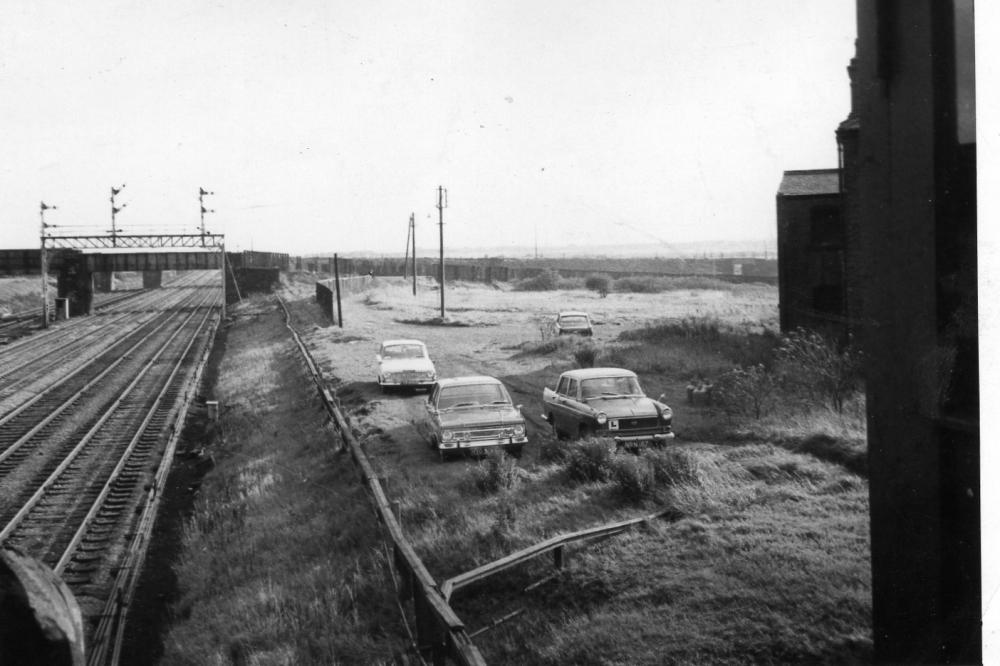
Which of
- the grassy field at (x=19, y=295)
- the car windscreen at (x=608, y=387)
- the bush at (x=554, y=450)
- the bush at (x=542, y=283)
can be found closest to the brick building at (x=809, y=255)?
the car windscreen at (x=608, y=387)

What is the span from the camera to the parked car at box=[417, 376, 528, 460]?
46.5 feet

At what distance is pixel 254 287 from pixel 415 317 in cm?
3316

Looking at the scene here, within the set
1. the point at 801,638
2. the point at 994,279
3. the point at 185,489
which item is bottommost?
the point at 185,489

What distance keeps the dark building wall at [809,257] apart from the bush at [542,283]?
52.7m

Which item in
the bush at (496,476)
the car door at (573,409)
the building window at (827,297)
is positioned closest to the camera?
the bush at (496,476)

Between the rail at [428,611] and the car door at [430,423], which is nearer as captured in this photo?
the rail at [428,611]

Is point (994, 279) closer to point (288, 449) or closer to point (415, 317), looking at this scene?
point (288, 449)

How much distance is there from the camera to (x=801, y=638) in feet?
19.4

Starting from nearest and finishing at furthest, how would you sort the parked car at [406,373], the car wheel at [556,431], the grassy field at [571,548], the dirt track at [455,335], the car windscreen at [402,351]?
the grassy field at [571,548], the car wheel at [556,431], the dirt track at [455,335], the parked car at [406,373], the car windscreen at [402,351]

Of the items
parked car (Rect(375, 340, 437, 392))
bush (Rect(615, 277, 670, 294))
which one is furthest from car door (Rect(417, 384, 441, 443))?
bush (Rect(615, 277, 670, 294))

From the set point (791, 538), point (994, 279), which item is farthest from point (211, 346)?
point (994, 279)

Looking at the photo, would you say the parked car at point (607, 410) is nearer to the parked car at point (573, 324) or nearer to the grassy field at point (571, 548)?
the grassy field at point (571, 548)

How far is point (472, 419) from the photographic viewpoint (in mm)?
14477

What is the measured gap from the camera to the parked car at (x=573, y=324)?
33688mm
